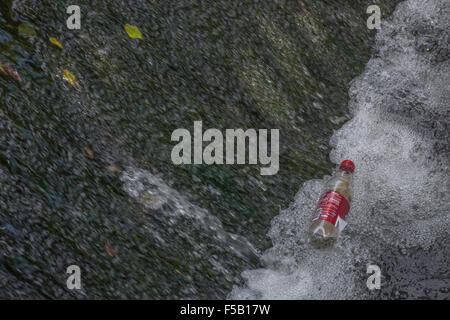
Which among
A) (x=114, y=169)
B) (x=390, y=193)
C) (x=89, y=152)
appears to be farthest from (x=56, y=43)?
(x=390, y=193)

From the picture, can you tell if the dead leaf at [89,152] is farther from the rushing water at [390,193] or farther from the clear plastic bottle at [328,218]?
the clear plastic bottle at [328,218]

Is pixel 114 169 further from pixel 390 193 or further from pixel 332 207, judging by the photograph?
pixel 390 193

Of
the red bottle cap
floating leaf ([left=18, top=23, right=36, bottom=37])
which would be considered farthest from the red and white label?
floating leaf ([left=18, top=23, right=36, bottom=37])

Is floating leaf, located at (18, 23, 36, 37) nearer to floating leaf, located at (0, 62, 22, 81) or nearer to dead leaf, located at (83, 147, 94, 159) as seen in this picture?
floating leaf, located at (0, 62, 22, 81)

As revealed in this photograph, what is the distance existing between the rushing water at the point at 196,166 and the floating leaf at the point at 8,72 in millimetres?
45

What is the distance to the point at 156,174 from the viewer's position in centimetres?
446

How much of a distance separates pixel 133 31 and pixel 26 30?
3.00ft

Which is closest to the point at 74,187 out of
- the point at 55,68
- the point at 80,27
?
the point at 55,68

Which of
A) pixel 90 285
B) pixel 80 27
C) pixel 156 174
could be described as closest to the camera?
pixel 90 285

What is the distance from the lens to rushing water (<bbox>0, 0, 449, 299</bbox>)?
4.00 meters

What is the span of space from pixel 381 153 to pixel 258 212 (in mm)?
1483

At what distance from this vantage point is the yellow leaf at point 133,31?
4953 mm

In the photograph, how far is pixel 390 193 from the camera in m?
4.97
